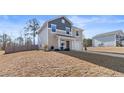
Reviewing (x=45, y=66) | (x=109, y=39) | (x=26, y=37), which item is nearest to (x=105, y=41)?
(x=109, y=39)

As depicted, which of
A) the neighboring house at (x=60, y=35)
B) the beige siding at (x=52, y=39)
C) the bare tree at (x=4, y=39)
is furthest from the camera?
the beige siding at (x=52, y=39)

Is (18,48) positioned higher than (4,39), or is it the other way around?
(4,39)

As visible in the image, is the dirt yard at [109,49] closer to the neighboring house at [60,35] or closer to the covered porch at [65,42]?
the neighboring house at [60,35]

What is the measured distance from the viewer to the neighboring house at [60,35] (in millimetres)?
4953

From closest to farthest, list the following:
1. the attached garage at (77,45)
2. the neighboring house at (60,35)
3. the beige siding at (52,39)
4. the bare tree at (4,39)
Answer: the bare tree at (4,39) → the neighboring house at (60,35) → the attached garage at (77,45) → the beige siding at (52,39)

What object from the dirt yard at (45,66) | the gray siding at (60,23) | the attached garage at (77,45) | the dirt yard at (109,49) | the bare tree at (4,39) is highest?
the gray siding at (60,23)

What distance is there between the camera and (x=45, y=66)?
4.59m

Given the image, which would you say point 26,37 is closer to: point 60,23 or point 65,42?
point 60,23

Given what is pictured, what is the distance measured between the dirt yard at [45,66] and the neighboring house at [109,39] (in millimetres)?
560

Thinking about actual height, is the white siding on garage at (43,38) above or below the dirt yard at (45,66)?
above

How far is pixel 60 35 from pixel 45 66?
1122 mm

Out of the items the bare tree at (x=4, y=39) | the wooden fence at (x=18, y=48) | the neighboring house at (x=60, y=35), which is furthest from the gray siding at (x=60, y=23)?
the bare tree at (x=4, y=39)

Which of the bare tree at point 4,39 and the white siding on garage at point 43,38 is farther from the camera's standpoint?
the white siding on garage at point 43,38
